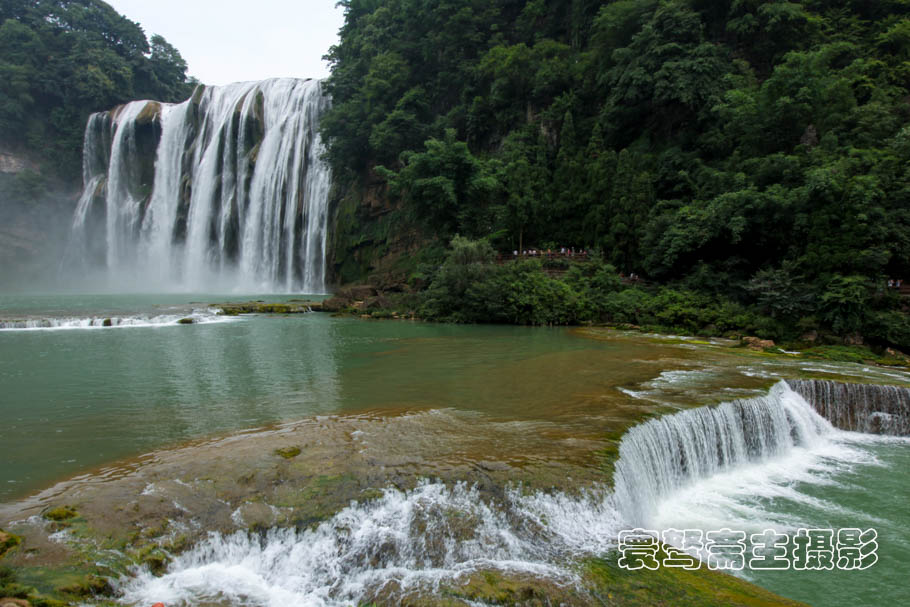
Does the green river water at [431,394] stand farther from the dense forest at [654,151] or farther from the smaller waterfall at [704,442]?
the dense forest at [654,151]

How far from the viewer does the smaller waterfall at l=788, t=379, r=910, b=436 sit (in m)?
8.86

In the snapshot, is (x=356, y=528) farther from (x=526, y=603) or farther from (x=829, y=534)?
(x=829, y=534)

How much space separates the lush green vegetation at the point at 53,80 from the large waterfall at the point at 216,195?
17.2 feet

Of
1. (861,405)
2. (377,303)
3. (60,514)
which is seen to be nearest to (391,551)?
(60,514)

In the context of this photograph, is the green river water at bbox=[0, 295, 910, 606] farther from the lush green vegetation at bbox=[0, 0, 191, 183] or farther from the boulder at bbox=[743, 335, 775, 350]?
the lush green vegetation at bbox=[0, 0, 191, 183]

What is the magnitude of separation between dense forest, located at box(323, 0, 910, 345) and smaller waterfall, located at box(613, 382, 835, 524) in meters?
7.09

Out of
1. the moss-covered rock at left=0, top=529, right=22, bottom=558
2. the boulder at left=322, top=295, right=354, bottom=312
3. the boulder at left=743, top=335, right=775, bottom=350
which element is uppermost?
the boulder at left=322, top=295, right=354, bottom=312

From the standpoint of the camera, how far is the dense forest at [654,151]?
14.7m

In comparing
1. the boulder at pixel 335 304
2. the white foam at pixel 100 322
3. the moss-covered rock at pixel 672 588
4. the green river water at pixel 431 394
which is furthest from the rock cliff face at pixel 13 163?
the moss-covered rock at pixel 672 588

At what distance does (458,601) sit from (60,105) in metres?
63.6

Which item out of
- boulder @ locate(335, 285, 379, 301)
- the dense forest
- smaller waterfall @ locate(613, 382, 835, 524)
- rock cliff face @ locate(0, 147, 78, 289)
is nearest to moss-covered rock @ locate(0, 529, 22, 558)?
smaller waterfall @ locate(613, 382, 835, 524)

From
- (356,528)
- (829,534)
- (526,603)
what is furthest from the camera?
(829,534)

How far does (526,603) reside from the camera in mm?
3725

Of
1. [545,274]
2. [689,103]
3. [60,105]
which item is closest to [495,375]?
[545,274]
